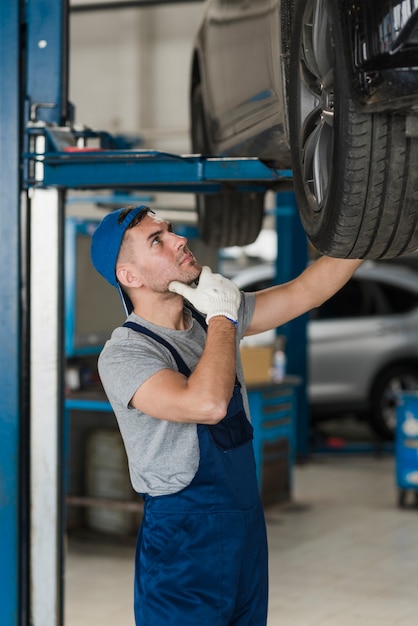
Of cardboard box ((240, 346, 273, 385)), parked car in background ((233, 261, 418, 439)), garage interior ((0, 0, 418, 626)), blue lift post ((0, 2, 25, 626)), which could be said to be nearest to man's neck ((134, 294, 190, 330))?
garage interior ((0, 0, 418, 626))

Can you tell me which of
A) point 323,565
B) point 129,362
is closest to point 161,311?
point 129,362

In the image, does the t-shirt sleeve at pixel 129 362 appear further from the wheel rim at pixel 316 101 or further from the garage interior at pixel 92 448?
the garage interior at pixel 92 448

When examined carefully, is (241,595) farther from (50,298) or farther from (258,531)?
(50,298)

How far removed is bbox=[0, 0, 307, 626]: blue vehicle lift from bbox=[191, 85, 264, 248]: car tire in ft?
3.22

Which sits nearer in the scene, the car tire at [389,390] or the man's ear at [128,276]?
the man's ear at [128,276]

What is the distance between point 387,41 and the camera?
2234mm

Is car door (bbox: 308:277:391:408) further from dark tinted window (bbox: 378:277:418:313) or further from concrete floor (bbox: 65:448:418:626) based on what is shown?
concrete floor (bbox: 65:448:418:626)

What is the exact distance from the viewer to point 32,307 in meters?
3.65

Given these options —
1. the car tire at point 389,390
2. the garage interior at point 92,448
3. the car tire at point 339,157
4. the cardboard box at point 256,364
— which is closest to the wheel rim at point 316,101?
the car tire at point 339,157

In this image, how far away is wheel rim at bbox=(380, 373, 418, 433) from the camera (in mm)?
9117

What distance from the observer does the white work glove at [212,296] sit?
264 centimetres

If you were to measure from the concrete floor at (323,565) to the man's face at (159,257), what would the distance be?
233cm

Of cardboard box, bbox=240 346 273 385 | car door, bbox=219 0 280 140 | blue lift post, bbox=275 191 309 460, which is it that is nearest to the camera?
car door, bbox=219 0 280 140

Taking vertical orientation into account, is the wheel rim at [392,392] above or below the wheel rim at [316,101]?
below
